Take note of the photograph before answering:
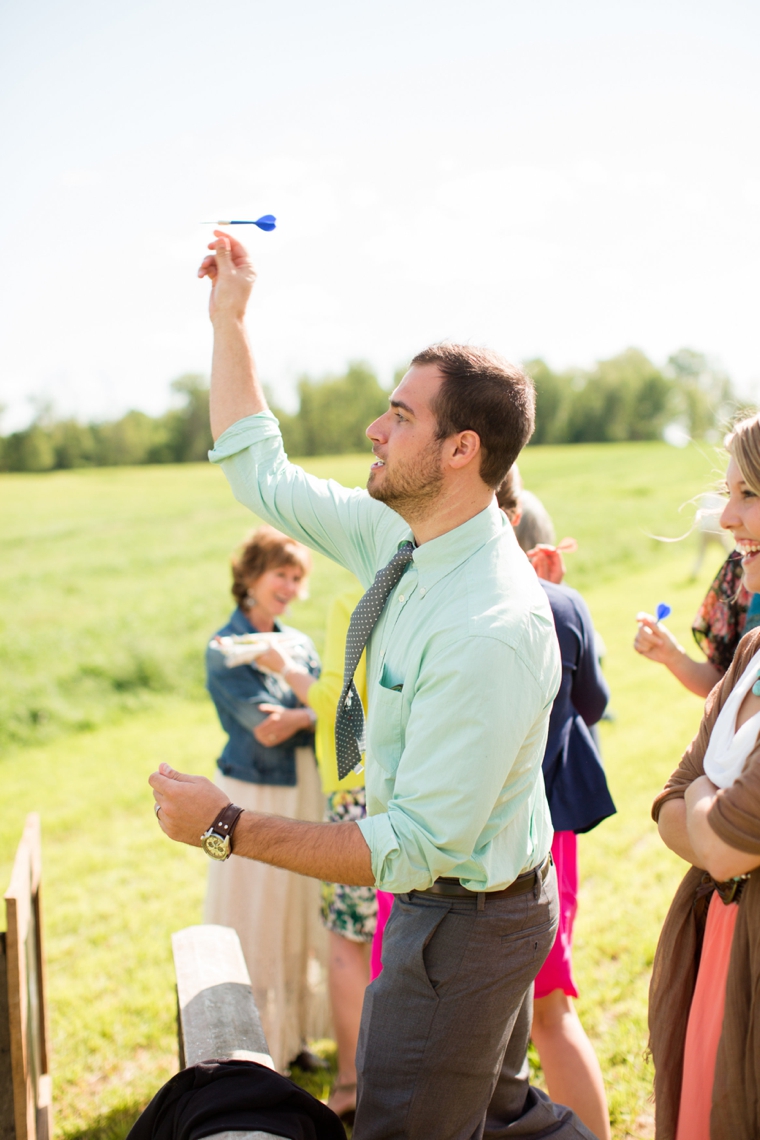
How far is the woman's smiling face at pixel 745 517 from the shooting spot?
2.33 metres

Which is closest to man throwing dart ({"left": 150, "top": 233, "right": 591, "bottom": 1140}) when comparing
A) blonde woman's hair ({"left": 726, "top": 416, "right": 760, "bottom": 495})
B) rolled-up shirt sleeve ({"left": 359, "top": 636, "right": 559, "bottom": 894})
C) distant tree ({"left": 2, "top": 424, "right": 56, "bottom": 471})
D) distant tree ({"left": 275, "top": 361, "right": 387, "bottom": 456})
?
rolled-up shirt sleeve ({"left": 359, "top": 636, "right": 559, "bottom": 894})

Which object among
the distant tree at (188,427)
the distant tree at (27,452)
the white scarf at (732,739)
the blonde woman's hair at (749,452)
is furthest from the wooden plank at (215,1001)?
the distant tree at (188,427)

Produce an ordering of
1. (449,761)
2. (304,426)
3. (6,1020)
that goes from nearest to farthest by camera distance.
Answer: (449,761) → (6,1020) → (304,426)

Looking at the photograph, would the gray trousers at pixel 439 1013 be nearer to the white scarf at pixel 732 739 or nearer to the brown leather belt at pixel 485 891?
the brown leather belt at pixel 485 891

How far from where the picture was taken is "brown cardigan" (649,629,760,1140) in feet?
6.36

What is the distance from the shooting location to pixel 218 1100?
217 centimetres

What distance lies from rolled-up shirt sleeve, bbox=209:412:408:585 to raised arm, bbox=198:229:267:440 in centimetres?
6

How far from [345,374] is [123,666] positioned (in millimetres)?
60549

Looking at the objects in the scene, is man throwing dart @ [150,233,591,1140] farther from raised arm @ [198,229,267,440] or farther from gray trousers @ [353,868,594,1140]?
raised arm @ [198,229,267,440]

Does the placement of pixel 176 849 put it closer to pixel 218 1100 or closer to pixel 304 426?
pixel 218 1100

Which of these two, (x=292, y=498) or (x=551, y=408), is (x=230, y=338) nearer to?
(x=292, y=498)

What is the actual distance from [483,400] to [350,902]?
238 cm

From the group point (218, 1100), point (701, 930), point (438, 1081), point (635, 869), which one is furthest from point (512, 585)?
point (635, 869)

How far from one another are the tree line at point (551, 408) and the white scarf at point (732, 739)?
53281 mm
